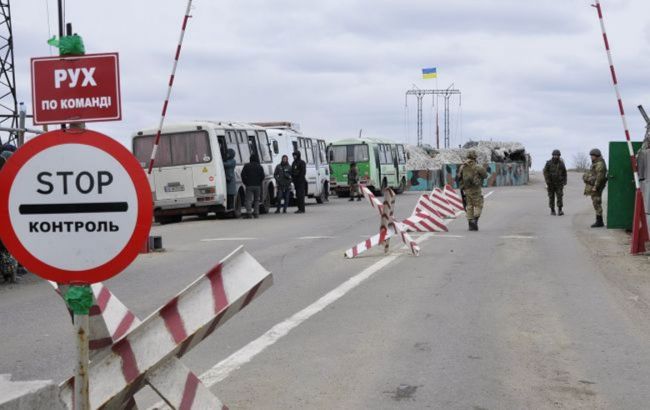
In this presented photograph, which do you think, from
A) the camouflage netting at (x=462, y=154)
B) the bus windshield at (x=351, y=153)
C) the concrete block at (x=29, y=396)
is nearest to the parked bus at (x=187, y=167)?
the bus windshield at (x=351, y=153)

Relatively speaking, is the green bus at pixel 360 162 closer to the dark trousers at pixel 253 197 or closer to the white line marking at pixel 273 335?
the dark trousers at pixel 253 197

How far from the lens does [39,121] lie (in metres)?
4.21

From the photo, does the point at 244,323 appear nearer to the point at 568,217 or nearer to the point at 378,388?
the point at 378,388

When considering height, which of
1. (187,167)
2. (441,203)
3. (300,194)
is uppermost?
(187,167)

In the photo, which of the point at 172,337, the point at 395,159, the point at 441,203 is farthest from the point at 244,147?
the point at 172,337

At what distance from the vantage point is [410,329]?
8953 millimetres

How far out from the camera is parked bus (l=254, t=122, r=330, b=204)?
3519 cm

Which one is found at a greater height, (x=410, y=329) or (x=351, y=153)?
(x=351, y=153)

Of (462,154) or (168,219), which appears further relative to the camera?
(462,154)

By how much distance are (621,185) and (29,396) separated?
55.2ft

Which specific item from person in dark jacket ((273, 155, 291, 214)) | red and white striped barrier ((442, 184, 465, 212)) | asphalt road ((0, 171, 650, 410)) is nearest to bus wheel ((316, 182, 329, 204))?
person in dark jacket ((273, 155, 291, 214))

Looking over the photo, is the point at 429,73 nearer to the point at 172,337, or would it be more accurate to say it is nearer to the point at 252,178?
the point at 252,178

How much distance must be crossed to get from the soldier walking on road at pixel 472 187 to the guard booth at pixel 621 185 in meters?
3.37

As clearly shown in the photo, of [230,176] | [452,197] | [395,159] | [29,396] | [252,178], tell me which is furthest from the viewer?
[395,159]
